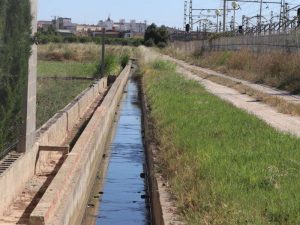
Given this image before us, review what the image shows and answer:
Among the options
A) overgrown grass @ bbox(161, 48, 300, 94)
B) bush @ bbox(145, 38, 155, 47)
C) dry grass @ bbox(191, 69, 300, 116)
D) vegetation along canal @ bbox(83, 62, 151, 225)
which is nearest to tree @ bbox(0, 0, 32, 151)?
vegetation along canal @ bbox(83, 62, 151, 225)

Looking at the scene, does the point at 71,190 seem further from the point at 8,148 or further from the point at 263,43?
the point at 263,43

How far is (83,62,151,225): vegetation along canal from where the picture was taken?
9828mm

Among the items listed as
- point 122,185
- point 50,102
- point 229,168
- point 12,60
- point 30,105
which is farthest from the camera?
point 50,102

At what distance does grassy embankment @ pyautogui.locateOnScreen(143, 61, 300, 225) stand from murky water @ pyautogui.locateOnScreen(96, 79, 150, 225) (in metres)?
0.76

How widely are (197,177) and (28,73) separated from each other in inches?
103

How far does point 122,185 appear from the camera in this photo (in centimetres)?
1212

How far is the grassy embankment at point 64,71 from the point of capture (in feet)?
62.2

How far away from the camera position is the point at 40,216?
648 cm

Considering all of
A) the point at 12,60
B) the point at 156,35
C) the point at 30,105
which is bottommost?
the point at 30,105

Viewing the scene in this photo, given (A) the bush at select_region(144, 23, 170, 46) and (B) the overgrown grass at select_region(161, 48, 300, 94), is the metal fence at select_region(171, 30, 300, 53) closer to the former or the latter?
(B) the overgrown grass at select_region(161, 48, 300, 94)

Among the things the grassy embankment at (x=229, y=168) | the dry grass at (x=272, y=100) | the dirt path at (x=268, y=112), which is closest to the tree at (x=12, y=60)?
the grassy embankment at (x=229, y=168)

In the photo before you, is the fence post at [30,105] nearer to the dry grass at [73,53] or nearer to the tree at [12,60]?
the tree at [12,60]

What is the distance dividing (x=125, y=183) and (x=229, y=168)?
382cm

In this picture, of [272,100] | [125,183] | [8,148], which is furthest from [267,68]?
[8,148]
